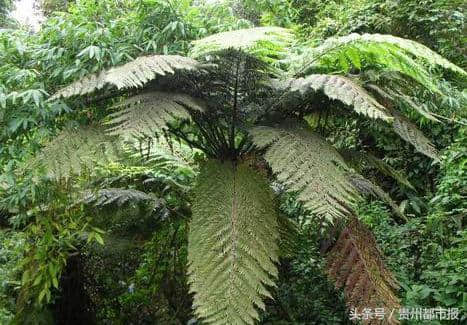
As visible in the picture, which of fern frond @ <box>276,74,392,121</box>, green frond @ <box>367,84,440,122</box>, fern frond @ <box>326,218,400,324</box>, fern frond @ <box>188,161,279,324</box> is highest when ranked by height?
fern frond @ <box>276,74,392,121</box>

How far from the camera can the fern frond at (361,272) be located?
141 cm

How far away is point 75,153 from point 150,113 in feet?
0.93

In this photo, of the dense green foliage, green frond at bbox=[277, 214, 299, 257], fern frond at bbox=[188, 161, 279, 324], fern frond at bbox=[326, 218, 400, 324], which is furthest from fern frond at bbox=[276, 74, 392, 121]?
green frond at bbox=[277, 214, 299, 257]

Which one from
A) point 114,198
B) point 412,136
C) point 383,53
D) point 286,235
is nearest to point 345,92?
point 383,53

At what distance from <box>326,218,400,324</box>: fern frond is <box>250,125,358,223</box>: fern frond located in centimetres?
24

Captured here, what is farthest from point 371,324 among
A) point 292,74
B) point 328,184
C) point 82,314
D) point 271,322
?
point 82,314

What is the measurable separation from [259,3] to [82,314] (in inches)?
98.6

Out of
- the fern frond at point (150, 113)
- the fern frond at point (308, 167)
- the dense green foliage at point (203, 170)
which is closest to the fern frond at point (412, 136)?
the dense green foliage at point (203, 170)

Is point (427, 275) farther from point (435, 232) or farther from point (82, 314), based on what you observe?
point (82, 314)

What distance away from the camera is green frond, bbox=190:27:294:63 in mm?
1379

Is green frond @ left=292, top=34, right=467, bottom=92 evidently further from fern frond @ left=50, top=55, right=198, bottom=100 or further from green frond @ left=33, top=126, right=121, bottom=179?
green frond @ left=33, top=126, right=121, bottom=179

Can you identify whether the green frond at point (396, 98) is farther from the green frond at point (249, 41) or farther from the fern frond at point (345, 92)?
the green frond at point (249, 41)

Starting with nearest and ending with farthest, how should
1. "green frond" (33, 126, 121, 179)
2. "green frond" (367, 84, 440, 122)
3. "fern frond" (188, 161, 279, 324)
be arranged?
"fern frond" (188, 161, 279, 324)
"green frond" (33, 126, 121, 179)
"green frond" (367, 84, 440, 122)

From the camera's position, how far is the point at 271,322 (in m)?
1.97
